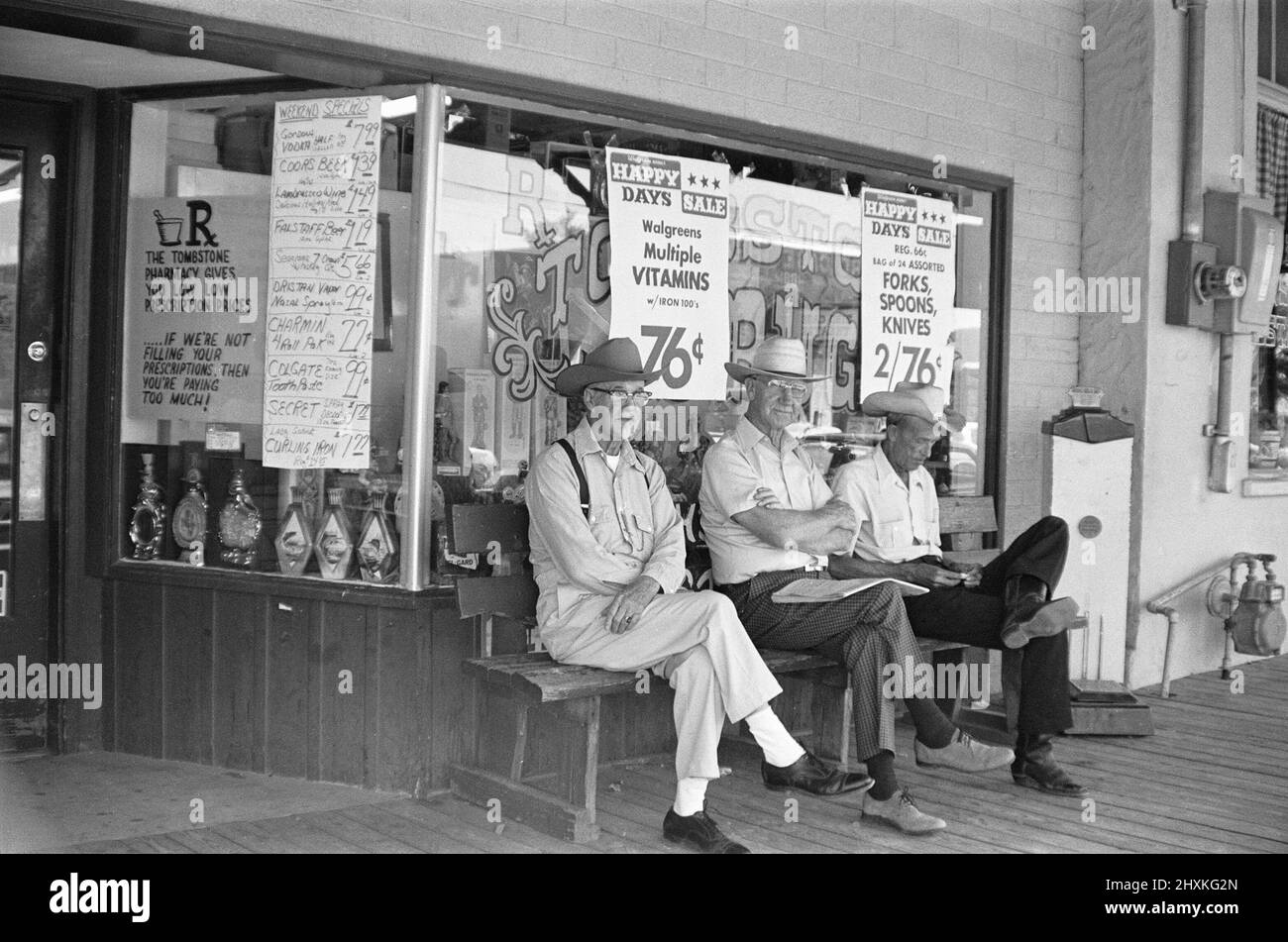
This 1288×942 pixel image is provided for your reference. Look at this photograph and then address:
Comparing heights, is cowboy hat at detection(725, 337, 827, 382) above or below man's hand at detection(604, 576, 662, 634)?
above

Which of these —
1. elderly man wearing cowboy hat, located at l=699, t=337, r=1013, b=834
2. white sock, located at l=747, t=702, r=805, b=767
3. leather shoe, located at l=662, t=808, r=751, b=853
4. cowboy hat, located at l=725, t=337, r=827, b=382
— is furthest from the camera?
cowboy hat, located at l=725, t=337, r=827, b=382

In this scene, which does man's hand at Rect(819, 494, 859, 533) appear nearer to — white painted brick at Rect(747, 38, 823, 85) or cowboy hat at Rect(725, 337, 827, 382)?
cowboy hat at Rect(725, 337, 827, 382)

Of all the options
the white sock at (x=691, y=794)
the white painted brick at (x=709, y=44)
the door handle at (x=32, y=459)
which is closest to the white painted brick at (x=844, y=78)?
the white painted brick at (x=709, y=44)

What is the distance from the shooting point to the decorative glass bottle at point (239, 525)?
526 centimetres

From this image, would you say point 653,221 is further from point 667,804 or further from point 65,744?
point 65,744

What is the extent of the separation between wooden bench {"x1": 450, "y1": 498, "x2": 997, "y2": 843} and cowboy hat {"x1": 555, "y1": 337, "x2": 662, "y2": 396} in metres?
0.51

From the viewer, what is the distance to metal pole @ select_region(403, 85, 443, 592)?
490cm

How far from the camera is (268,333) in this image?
5129 millimetres

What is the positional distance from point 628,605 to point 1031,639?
1.60 m

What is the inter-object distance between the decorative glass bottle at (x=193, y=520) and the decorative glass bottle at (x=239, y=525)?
0.08 metres

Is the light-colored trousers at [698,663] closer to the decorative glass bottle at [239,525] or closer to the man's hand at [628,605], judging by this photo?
the man's hand at [628,605]

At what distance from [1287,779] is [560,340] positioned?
320cm

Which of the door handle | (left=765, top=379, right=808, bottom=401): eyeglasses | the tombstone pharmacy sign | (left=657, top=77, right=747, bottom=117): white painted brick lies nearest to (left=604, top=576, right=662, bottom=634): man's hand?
(left=765, top=379, right=808, bottom=401): eyeglasses
